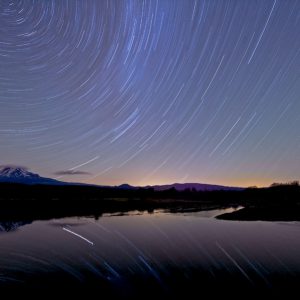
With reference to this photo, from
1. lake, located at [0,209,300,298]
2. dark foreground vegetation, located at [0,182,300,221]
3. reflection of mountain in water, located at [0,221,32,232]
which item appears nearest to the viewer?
lake, located at [0,209,300,298]

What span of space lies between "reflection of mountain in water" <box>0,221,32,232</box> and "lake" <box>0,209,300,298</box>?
0.08 meters

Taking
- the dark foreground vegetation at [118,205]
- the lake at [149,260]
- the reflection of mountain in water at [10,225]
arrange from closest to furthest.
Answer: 1. the lake at [149,260]
2. the reflection of mountain in water at [10,225]
3. the dark foreground vegetation at [118,205]

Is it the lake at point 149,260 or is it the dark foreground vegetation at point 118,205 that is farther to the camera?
the dark foreground vegetation at point 118,205

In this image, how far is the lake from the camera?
13688mm

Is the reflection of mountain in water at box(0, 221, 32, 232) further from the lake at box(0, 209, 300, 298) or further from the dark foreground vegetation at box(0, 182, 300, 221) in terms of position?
the dark foreground vegetation at box(0, 182, 300, 221)

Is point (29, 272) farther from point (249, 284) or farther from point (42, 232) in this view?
point (42, 232)

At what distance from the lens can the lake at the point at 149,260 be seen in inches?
539

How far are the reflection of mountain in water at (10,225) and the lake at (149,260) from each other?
8 centimetres

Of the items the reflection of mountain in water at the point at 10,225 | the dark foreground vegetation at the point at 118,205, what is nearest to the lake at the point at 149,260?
the reflection of mountain in water at the point at 10,225

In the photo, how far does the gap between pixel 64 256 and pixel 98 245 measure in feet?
14.8

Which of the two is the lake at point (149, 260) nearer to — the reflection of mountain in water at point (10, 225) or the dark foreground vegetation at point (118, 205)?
the reflection of mountain in water at point (10, 225)

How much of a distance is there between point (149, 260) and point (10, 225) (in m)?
18.4

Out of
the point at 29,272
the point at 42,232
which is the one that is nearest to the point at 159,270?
the point at 29,272

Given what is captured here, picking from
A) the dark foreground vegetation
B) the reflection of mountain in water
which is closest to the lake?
the reflection of mountain in water
